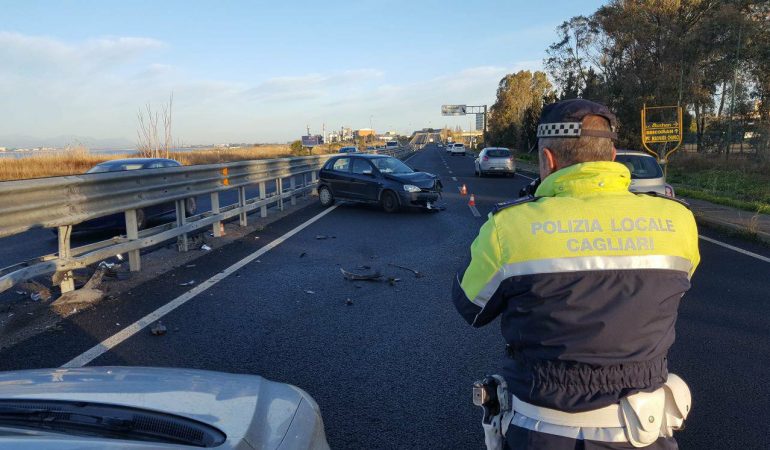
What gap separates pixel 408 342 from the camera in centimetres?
517

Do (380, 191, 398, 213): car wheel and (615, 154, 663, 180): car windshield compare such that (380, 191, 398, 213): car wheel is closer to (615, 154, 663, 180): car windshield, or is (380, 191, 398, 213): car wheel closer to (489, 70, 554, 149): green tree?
(615, 154, 663, 180): car windshield

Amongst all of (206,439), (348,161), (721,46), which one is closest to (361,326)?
(206,439)

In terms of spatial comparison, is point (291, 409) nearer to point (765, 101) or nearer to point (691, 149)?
point (765, 101)

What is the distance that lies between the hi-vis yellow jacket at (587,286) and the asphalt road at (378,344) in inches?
74.3

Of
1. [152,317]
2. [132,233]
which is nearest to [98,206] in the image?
[132,233]

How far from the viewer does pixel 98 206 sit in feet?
23.2

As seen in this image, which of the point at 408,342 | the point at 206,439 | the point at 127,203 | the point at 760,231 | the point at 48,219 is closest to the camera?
the point at 206,439

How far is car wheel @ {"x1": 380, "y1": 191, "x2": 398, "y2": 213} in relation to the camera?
1447 centimetres

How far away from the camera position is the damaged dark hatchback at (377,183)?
14297 millimetres

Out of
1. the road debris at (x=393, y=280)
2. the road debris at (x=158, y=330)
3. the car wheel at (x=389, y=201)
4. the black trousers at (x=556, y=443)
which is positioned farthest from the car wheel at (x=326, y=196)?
the black trousers at (x=556, y=443)

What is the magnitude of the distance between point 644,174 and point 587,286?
33.7 ft

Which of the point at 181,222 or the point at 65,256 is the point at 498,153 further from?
the point at 65,256

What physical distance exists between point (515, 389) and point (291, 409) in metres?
0.90

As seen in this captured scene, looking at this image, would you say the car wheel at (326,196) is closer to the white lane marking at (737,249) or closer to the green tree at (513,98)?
the white lane marking at (737,249)
